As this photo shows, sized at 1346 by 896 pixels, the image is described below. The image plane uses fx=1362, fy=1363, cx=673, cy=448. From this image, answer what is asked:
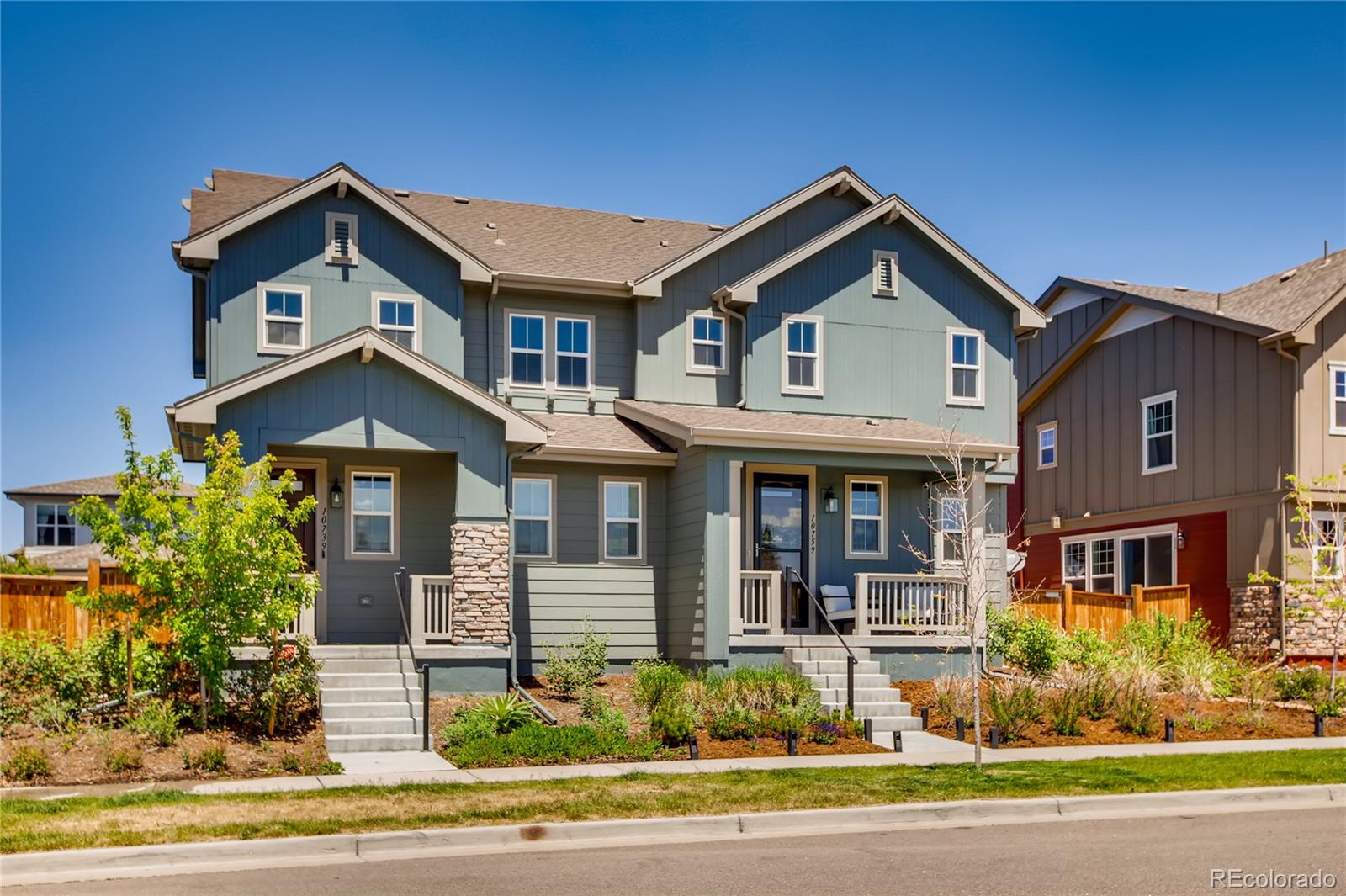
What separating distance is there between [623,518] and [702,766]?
7.98m

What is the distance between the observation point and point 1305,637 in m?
25.0

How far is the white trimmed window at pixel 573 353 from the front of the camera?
22953 mm

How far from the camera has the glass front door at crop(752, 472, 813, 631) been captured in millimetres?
22766

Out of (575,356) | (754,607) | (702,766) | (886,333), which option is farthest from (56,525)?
(702,766)

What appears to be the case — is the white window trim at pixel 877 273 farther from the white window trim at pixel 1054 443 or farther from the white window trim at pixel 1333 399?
the white window trim at pixel 1054 443

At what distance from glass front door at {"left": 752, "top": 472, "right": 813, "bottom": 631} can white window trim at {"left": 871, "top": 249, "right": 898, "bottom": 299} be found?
3749mm

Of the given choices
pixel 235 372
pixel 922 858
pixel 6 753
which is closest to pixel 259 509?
pixel 6 753

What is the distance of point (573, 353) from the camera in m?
23.0

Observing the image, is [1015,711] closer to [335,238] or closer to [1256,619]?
[1256,619]

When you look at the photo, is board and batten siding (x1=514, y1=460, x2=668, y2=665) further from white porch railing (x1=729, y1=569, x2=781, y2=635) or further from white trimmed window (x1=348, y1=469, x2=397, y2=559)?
white trimmed window (x1=348, y1=469, x2=397, y2=559)

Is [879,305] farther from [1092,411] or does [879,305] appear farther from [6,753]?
[6,753]

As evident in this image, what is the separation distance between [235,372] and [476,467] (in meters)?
4.36

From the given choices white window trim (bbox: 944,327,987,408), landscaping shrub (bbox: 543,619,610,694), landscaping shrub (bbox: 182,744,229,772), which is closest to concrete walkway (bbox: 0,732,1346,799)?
landscaping shrub (bbox: 182,744,229,772)

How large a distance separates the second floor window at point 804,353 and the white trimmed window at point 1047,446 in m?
10.9
